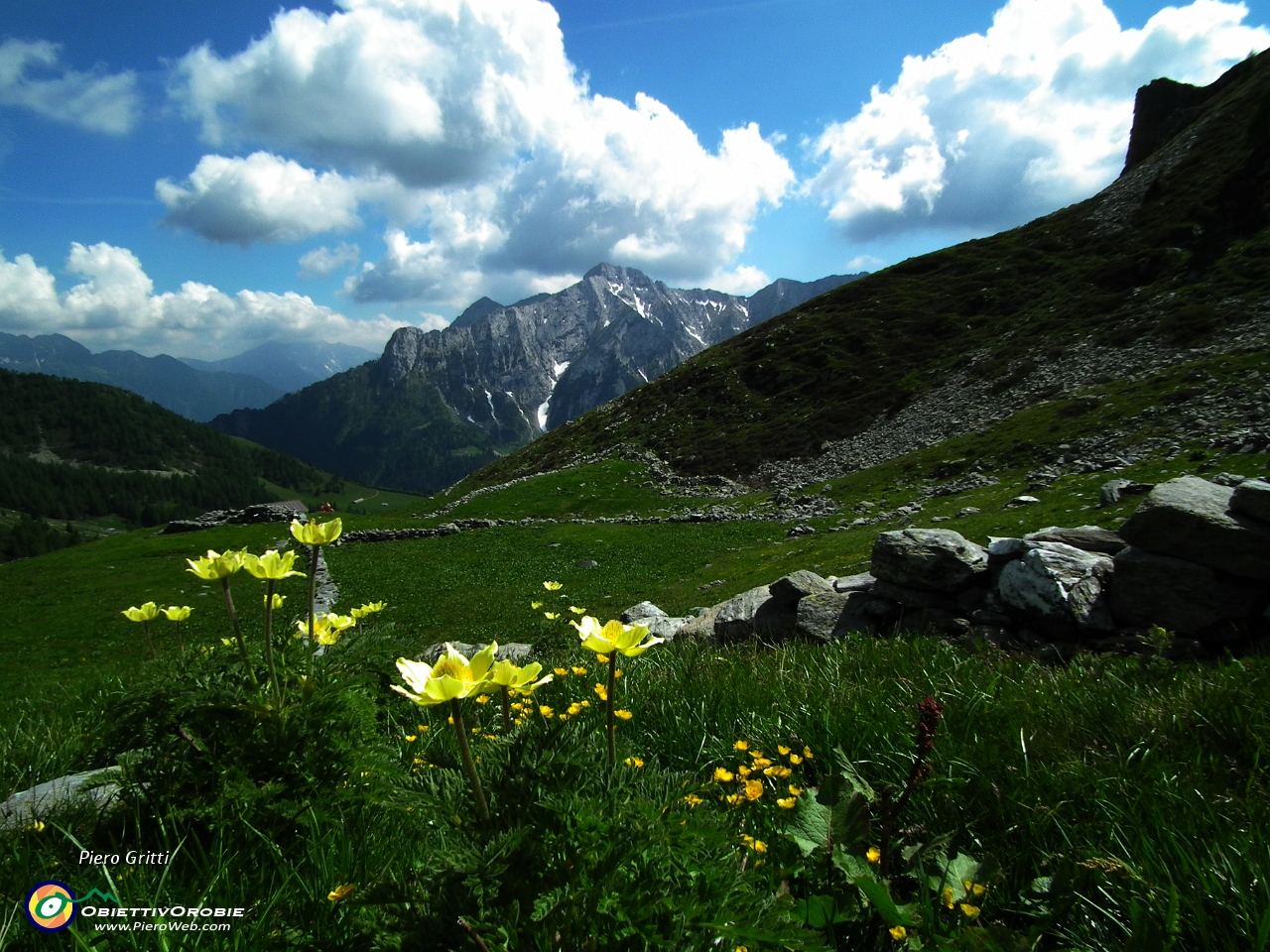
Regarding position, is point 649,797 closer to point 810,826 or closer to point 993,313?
point 810,826

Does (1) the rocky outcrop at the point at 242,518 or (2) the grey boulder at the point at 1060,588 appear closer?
(2) the grey boulder at the point at 1060,588

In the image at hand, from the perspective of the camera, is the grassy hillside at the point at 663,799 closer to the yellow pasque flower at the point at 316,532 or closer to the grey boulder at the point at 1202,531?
the yellow pasque flower at the point at 316,532

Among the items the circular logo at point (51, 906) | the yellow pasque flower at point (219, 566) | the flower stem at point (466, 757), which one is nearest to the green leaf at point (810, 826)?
the flower stem at point (466, 757)

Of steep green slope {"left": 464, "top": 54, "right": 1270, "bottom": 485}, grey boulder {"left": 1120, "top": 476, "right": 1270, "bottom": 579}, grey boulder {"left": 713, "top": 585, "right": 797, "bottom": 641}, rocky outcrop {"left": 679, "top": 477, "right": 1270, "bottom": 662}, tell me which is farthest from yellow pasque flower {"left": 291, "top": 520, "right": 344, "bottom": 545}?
steep green slope {"left": 464, "top": 54, "right": 1270, "bottom": 485}

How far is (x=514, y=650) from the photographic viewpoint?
1049cm

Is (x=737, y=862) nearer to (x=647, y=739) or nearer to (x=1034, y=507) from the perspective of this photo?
(x=647, y=739)

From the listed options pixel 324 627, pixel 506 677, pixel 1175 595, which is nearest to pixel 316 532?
pixel 324 627

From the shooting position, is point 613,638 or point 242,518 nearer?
point 613,638

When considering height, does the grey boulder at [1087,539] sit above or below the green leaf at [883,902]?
below

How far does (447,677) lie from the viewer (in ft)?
6.13

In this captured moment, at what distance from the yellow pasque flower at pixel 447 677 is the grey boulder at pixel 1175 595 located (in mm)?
9148

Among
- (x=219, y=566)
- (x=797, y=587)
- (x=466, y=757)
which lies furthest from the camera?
(x=797, y=587)

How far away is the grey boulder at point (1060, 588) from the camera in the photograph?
8061mm

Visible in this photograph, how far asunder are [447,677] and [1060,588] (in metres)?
9.14
